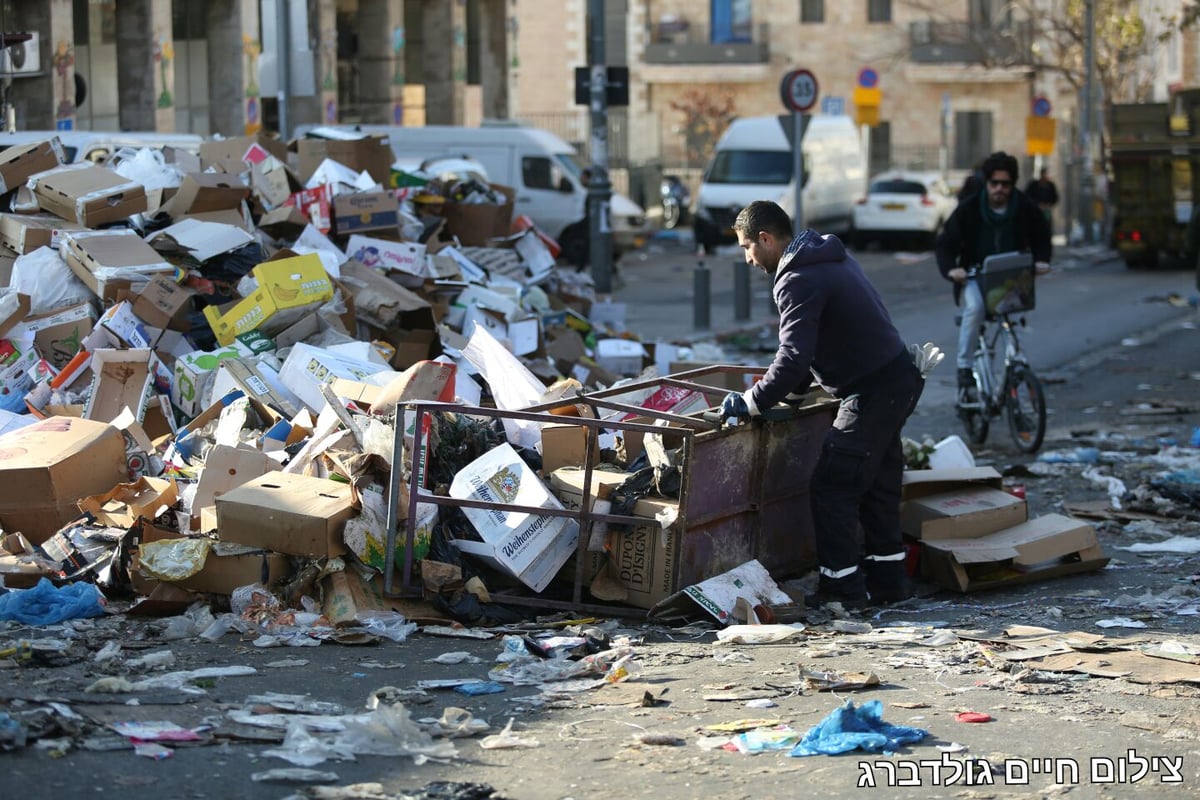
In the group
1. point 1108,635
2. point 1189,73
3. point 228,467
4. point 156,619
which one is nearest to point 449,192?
point 228,467

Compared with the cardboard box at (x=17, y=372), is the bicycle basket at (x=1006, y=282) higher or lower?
higher

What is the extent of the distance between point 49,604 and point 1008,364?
6.21 metres

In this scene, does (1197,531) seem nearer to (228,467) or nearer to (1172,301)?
(228,467)

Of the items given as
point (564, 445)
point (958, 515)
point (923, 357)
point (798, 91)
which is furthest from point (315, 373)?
point (798, 91)

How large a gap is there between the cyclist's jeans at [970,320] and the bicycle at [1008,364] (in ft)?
0.10

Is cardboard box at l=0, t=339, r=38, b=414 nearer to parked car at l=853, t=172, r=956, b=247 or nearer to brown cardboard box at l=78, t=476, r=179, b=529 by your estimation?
brown cardboard box at l=78, t=476, r=179, b=529

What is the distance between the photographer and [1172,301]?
20.5m

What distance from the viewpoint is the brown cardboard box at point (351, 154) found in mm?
12188

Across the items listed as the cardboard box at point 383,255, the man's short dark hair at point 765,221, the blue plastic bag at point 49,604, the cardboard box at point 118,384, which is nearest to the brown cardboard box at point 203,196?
the cardboard box at point 383,255

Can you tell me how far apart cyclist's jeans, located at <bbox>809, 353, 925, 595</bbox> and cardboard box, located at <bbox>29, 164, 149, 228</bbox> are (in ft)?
17.9

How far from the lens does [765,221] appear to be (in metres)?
6.42

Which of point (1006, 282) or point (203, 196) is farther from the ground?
point (203, 196)

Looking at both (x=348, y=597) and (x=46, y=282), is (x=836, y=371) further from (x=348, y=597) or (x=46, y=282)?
(x=46, y=282)

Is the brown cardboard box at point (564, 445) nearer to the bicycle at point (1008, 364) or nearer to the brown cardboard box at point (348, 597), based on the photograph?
the brown cardboard box at point (348, 597)
